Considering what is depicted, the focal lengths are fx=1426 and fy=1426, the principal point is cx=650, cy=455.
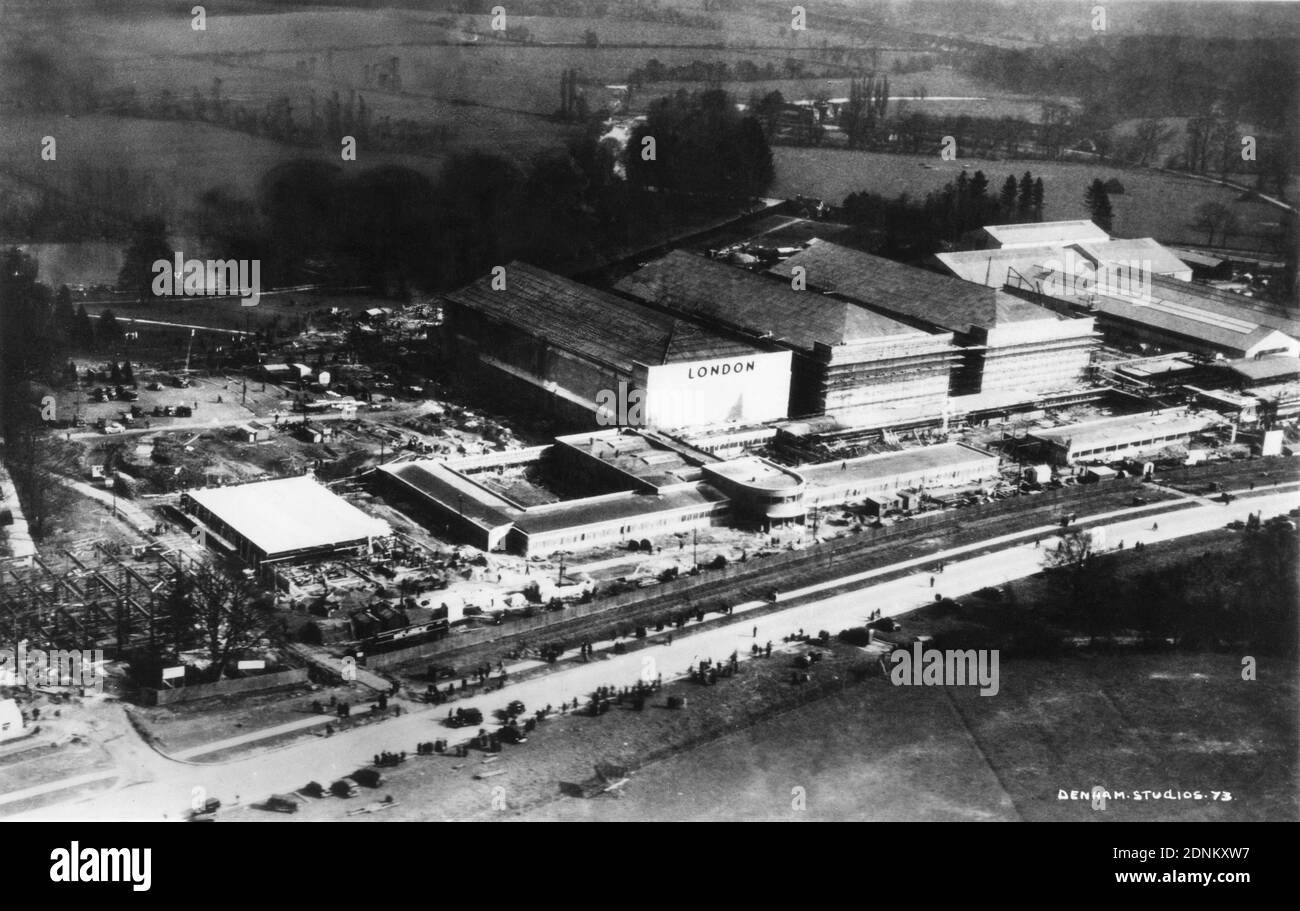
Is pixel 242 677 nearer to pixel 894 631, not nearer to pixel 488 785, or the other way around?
pixel 488 785

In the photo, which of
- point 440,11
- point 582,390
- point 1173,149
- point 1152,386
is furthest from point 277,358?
point 1173,149

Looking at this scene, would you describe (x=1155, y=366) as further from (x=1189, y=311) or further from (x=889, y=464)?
(x=889, y=464)

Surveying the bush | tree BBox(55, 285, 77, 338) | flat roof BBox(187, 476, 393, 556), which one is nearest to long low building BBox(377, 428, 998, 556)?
flat roof BBox(187, 476, 393, 556)

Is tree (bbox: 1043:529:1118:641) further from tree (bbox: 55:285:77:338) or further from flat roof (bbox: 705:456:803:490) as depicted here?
tree (bbox: 55:285:77:338)

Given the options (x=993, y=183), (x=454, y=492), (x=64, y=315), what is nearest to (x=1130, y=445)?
(x=454, y=492)

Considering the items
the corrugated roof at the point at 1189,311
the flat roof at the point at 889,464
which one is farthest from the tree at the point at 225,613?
the corrugated roof at the point at 1189,311

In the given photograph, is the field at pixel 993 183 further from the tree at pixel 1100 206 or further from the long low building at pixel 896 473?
the long low building at pixel 896 473
